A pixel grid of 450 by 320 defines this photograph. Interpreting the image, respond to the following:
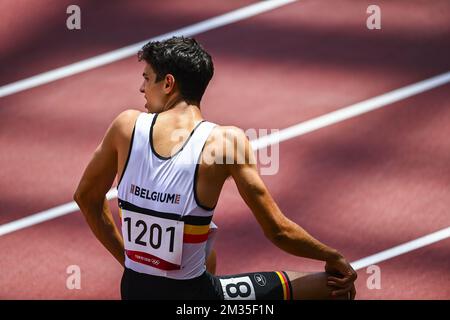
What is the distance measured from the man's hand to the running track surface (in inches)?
59.6

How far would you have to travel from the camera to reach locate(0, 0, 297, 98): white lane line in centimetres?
693

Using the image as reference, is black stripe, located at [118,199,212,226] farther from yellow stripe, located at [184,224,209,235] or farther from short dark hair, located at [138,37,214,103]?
short dark hair, located at [138,37,214,103]

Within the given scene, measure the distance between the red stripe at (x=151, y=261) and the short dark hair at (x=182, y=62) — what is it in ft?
2.04

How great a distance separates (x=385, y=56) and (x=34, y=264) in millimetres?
3061

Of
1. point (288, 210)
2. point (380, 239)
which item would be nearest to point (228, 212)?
point (288, 210)

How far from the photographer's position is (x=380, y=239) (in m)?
5.75

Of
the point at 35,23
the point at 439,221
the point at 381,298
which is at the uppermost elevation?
the point at 35,23

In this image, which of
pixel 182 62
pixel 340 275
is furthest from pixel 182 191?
pixel 340 275

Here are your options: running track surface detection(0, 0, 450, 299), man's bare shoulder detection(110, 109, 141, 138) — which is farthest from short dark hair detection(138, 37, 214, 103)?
running track surface detection(0, 0, 450, 299)

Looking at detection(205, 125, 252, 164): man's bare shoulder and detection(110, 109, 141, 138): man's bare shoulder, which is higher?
detection(110, 109, 141, 138): man's bare shoulder

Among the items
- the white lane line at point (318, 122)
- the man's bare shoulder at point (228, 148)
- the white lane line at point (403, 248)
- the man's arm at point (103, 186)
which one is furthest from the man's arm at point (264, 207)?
the white lane line at point (318, 122)

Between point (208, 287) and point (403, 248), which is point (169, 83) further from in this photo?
point (403, 248)

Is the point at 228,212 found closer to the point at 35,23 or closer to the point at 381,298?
the point at 381,298

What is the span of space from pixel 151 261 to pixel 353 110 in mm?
3244
